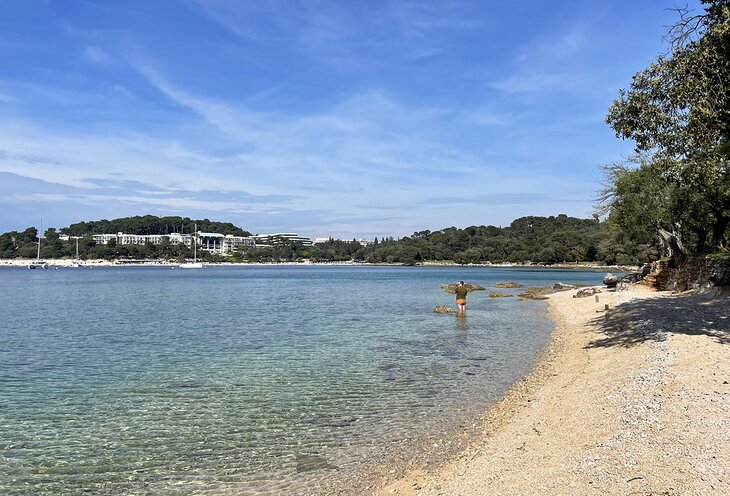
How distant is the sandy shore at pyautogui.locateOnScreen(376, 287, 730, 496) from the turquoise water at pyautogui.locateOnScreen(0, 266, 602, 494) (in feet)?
5.00

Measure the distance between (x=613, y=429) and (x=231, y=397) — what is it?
996cm

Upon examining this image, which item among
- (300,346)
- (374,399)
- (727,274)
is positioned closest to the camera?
(374,399)

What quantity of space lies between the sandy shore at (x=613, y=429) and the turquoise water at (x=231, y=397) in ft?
5.00

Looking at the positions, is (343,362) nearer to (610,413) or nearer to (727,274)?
(610,413)

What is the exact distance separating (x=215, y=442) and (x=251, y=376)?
246 inches

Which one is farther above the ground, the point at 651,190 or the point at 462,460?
the point at 651,190

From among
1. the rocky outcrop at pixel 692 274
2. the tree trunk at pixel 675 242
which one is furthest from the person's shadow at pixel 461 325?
the tree trunk at pixel 675 242

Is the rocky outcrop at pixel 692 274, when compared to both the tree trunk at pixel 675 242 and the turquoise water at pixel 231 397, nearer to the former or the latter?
the tree trunk at pixel 675 242

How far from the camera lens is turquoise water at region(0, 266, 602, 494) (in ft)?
30.5

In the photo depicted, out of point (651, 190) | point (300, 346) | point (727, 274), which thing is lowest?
point (300, 346)

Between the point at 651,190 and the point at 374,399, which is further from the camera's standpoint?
the point at 651,190

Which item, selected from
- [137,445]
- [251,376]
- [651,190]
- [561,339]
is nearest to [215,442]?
[137,445]

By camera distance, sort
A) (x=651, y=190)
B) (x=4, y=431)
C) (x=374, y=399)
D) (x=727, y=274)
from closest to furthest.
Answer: (x=4, y=431), (x=374, y=399), (x=727, y=274), (x=651, y=190)

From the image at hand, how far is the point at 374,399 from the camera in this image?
13.9 meters
